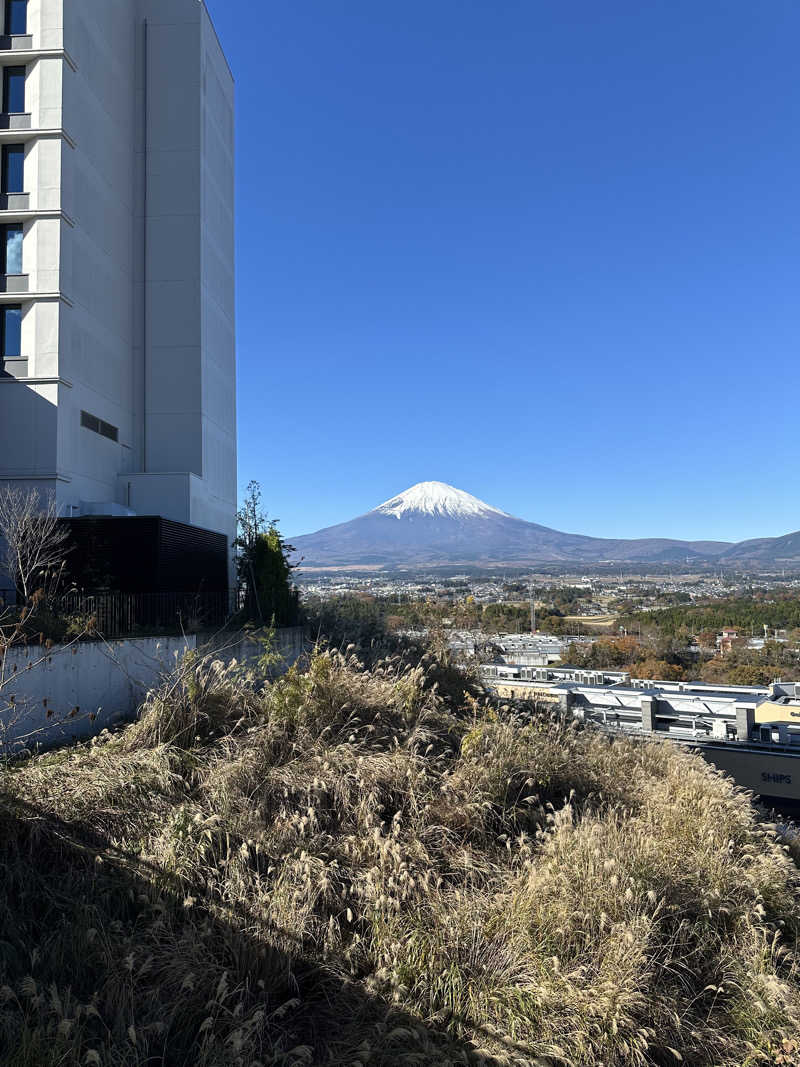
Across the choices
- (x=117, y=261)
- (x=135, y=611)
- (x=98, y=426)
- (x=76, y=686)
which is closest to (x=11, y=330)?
(x=98, y=426)

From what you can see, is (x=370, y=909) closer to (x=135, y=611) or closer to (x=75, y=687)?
(x=75, y=687)

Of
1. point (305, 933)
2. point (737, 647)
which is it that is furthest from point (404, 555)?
point (305, 933)

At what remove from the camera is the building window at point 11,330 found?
15342 mm

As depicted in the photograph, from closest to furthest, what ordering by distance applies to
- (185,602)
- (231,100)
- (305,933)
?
(305,933)
(185,602)
(231,100)

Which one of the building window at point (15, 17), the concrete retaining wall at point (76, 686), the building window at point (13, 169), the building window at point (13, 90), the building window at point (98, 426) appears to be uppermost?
the building window at point (15, 17)

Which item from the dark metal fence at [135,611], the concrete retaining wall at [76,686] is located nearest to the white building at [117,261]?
the dark metal fence at [135,611]

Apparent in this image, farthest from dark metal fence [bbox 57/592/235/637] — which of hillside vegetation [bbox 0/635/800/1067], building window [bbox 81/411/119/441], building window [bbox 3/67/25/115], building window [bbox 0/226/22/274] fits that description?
building window [bbox 3/67/25/115]

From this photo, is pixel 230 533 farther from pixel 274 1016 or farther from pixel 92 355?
pixel 274 1016

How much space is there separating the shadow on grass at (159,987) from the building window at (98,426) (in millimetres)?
12475

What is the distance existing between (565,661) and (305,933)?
128ft

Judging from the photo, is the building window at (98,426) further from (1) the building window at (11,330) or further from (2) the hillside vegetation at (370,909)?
(2) the hillside vegetation at (370,909)

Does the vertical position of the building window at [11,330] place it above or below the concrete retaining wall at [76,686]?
above

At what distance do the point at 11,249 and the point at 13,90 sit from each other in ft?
12.0

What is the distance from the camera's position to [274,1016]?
445cm
